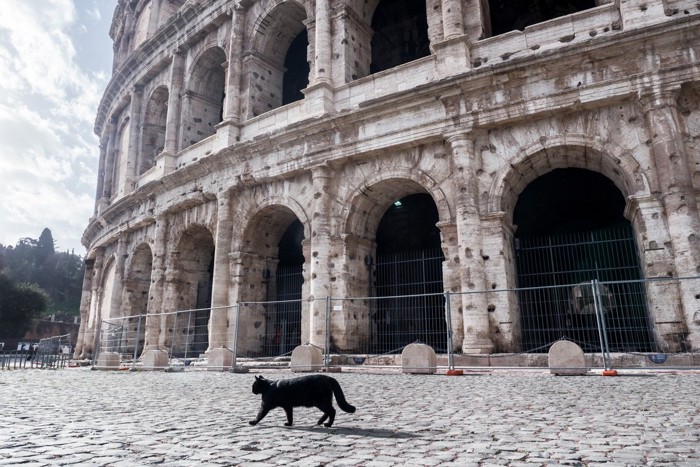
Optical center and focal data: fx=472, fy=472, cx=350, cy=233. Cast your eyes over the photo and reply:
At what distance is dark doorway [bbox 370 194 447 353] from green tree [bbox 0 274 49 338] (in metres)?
37.1

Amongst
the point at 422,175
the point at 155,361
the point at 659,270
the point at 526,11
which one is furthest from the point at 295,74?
the point at 659,270

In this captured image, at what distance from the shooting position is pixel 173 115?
1612 centimetres

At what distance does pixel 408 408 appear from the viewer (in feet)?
14.4

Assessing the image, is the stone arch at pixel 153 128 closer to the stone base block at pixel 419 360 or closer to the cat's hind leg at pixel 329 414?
the stone base block at pixel 419 360

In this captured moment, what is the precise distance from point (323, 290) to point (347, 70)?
5.60 meters

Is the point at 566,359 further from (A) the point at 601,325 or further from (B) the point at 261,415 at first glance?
(B) the point at 261,415

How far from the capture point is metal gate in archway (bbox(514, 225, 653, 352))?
9406 mm

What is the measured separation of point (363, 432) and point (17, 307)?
4486cm

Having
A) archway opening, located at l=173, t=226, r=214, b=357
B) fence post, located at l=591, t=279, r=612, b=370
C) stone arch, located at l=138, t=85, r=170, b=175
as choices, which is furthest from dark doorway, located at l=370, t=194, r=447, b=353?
stone arch, located at l=138, t=85, r=170, b=175

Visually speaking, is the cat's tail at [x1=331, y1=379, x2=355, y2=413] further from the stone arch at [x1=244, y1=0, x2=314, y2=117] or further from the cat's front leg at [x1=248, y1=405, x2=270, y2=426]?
the stone arch at [x1=244, y1=0, x2=314, y2=117]

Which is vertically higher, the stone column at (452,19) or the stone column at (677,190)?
the stone column at (452,19)

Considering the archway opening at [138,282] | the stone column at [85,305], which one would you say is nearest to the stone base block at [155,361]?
the archway opening at [138,282]

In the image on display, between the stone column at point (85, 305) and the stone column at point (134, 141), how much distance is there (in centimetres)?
629

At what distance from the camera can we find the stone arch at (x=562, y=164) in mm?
8516
